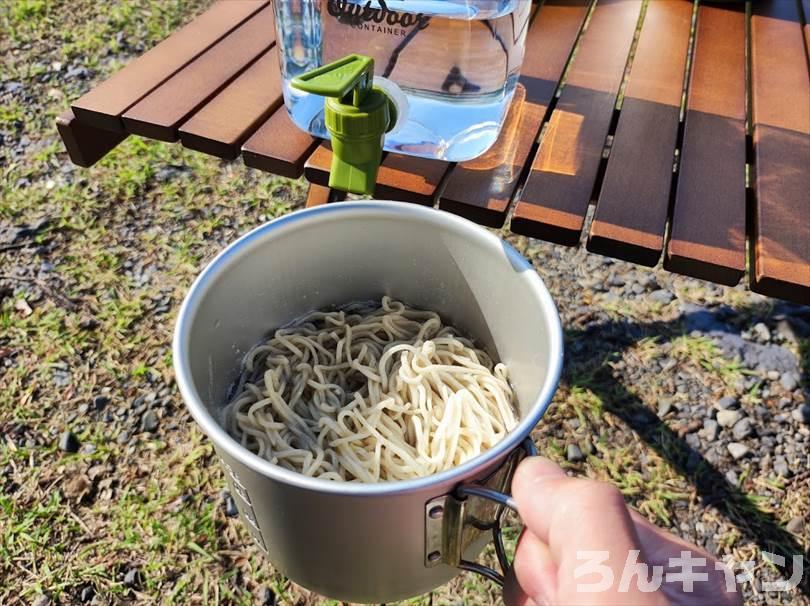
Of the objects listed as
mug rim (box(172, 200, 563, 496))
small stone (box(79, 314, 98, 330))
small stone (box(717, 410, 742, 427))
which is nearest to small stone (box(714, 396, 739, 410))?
small stone (box(717, 410, 742, 427))

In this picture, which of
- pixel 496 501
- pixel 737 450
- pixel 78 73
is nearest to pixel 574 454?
pixel 737 450

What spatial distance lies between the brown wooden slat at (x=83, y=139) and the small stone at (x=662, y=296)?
4.54 ft

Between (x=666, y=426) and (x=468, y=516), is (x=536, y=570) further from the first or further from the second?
(x=666, y=426)

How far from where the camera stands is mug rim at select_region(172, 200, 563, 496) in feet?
2.21

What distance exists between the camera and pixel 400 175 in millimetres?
1065

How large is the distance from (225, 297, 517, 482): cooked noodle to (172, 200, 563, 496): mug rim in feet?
0.37

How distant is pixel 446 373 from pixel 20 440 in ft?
3.46

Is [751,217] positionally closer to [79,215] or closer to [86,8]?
[79,215]

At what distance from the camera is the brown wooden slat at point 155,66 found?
1154 mm

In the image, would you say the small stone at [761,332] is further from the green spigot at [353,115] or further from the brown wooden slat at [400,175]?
the green spigot at [353,115]

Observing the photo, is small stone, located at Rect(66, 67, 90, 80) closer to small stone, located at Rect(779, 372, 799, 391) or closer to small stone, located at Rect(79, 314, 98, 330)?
small stone, located at Rect(79, 314, 98, 330)

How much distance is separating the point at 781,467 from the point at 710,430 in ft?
0.53

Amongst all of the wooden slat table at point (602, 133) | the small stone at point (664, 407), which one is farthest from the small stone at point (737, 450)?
the wooden slat table at point (602, 133)

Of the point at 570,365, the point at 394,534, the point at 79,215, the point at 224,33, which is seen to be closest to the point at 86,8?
the point at 79,215
